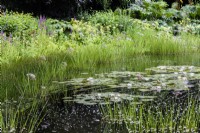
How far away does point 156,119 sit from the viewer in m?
3.46

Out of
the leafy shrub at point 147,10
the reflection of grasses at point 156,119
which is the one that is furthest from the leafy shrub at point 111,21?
the reflection of grasses at point 156,119

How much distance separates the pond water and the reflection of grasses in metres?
0.04

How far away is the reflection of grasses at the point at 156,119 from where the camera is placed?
3281 mm

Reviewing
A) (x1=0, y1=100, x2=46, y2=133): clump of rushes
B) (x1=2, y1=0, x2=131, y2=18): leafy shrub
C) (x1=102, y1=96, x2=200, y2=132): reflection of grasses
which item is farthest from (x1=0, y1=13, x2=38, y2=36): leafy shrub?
(x1=102, y1=96, x2=200, y2=132): reflection of grasses

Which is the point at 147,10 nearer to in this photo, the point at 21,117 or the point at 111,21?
the point at 111,21

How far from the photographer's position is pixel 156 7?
13.8 m

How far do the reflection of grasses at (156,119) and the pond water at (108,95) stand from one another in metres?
0.04

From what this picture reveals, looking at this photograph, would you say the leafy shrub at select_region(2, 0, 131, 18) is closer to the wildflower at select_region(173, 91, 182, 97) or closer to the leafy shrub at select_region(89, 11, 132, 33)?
the leafy shrub at select_region(89, 11, 132, 33)

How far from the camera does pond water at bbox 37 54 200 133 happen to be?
136 inches

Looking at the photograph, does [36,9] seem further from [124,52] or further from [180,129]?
[180,129]

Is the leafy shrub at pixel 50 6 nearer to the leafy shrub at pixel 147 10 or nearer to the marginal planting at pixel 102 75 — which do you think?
the marginal planting at pixel 102 75

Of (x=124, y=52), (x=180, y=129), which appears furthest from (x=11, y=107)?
(x=124, y=52)

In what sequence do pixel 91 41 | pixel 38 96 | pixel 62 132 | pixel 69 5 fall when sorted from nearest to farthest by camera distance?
pixel 62 132 → pixel 38 96 → pixel 91 41 → pixel 69 5

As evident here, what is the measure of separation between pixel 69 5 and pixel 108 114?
7.62 meters
